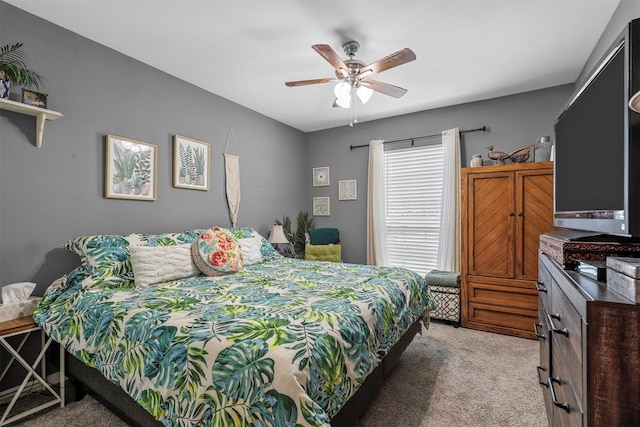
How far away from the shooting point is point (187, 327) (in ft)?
4.39

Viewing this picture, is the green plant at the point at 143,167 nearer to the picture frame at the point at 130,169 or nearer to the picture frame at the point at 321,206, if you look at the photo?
the picture frame at the point at 130,169

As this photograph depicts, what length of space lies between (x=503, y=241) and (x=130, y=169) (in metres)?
3.74

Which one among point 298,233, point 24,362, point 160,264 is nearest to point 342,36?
point 160,264

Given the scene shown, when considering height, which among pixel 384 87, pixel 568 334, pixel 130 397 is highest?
pixel 384 87

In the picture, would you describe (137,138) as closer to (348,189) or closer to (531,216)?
(348,189)

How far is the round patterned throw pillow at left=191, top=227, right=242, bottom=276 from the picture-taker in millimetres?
2441

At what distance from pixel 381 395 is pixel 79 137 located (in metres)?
3.00

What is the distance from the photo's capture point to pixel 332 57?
214cm

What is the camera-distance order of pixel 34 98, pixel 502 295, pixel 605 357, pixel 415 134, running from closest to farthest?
1. pixel 605 357
2. pixel 34 98
3. pixel 502 295
4. pixel 415 134

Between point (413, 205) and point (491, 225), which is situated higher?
point (413, 205)

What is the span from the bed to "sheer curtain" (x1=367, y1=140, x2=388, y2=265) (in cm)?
171

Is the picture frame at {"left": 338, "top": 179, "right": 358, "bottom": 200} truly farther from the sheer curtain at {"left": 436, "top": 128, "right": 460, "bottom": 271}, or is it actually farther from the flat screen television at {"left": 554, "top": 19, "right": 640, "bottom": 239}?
the flat screen television at {"left": 554, "top": 19, "right": 640, "bottom": 239}

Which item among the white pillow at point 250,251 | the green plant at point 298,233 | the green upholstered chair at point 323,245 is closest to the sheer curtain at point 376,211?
the green upholstered chair at point 323,245

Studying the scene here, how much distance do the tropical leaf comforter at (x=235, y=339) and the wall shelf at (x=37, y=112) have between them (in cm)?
107
